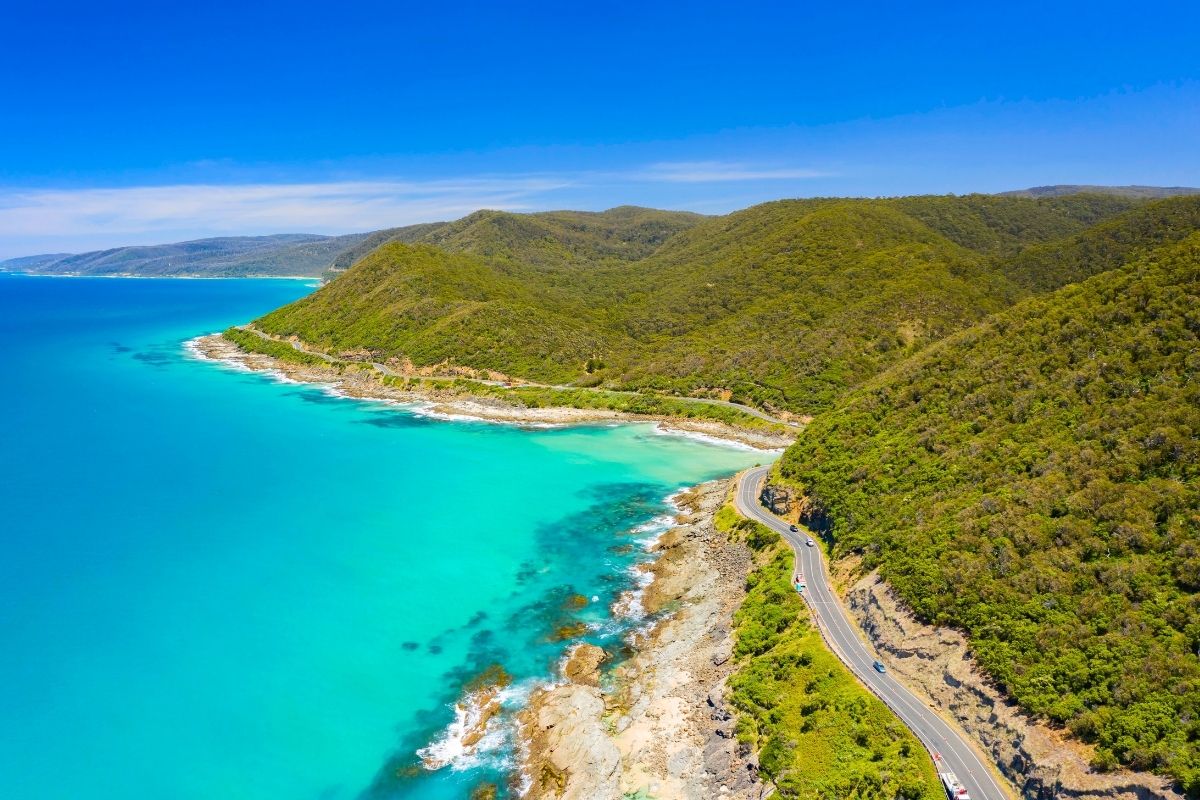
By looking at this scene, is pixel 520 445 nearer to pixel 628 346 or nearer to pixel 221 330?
pixel 628 346

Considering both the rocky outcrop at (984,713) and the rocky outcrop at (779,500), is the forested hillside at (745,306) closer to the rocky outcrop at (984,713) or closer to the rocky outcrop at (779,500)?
the rocky outcrop at (779,500)

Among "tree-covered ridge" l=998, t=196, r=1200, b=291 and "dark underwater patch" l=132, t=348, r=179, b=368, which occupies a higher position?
"tree-covered ridge" l=998, t=196, r=1200, b=291

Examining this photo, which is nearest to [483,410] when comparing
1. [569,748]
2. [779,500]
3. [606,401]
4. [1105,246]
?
[606,401]

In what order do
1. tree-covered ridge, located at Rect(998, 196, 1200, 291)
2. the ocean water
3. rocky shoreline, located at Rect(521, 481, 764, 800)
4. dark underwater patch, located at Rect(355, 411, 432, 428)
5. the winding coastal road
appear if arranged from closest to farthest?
1. the winding coastal road
2. rocky shoreline, located at Rect(521, 481, 764, 800)
3. the ocean water
4. dark underwater patch, located at Rect(355, 411, 432, 428)
5. tree-covered ridge, located at Rect(998, 196, 1200, 291)

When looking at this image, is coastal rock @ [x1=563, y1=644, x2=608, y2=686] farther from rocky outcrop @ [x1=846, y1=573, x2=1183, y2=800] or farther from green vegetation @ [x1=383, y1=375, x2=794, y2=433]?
green vegetation @ [x1=383, y1=375, x2=794, y2=433]

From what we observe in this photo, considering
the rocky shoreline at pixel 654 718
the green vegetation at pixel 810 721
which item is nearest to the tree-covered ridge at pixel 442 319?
the rocky shoreline at pixel 654 718

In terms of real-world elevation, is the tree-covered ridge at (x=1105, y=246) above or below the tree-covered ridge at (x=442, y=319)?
above

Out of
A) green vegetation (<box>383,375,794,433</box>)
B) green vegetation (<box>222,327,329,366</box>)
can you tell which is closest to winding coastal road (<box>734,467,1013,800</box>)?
green vegetation (<box>383,375,794,433</box>)
